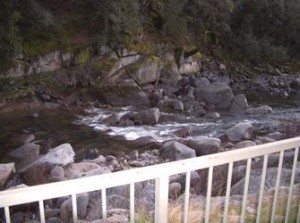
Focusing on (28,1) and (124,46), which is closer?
(28,1)

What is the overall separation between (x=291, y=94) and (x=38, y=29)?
10873mm

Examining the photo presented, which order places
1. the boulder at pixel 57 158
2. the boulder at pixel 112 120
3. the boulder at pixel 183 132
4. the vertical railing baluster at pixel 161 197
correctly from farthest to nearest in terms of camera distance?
1. the boulder at pixel 112 120
2. the boulder at pixel 183 132
3. the boulder at pixel 57 158
4. the vertical railing baluster at pixel 161 197

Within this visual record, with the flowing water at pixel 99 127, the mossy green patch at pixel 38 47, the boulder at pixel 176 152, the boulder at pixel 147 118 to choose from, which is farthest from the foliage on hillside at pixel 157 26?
the boulder at pixel 176 152

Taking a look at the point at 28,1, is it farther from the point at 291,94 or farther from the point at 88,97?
→ the point at 291,94

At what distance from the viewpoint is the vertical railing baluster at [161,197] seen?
1.77m

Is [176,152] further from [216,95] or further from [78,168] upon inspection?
[216,95]

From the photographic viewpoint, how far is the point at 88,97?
41.2 feet

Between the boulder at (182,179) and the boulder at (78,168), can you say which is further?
the boulder at (78,168)

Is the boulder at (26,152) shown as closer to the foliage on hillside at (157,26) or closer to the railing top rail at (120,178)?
the foliage on hillside at (157,26)

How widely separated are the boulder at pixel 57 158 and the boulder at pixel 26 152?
0.49m

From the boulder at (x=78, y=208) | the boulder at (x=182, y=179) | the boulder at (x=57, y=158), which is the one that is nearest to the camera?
the boulder at (x=78, y=208)

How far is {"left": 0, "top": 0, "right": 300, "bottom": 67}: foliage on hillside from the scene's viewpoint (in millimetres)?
11594

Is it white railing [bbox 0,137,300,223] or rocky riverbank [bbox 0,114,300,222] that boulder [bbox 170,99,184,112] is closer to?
rocky riverbank [bbox 0,114,300,222]

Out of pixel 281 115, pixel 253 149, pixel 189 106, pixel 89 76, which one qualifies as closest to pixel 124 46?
pixel 89 76
